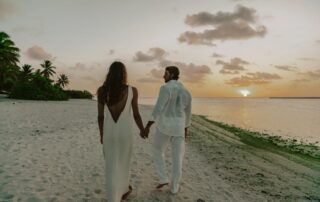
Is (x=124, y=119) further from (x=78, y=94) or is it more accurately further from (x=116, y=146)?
(x=78, y=94)

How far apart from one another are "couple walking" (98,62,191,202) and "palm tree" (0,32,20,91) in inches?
2130

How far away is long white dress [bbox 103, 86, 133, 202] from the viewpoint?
5.04 metres

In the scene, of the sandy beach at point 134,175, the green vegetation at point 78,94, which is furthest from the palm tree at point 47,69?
the sandy beach at point 134,175

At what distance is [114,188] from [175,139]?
160 cm

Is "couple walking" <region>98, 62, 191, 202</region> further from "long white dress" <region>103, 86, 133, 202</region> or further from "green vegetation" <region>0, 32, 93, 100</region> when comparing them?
"green vegetation" <region>0, 32, 93, 100</region>

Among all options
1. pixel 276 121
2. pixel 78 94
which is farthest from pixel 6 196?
pixel 78 94

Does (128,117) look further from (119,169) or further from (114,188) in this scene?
(114,188)

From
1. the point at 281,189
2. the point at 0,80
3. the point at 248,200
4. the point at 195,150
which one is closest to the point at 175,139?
the point at 248,200

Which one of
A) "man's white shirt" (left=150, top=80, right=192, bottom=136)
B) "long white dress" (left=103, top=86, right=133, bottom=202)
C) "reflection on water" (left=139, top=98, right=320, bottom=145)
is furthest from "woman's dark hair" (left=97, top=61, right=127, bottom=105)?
"reflection on water" (left=139, top=98, right=320, bottom=145)

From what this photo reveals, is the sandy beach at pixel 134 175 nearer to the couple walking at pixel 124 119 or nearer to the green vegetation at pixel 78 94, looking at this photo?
the couple walking at pixel 124 119

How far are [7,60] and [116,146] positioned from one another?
185 feet

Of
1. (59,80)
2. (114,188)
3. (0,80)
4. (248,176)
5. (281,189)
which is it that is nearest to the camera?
(114,188)

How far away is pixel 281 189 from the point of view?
8203 millimetres

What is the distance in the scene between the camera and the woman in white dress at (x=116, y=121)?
4879 millimetres
